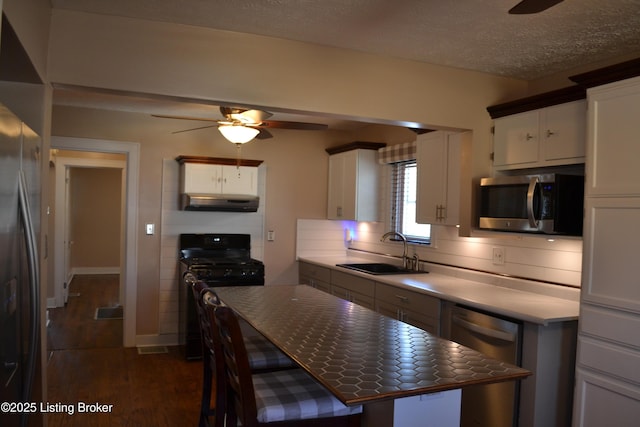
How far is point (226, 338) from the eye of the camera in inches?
78.0

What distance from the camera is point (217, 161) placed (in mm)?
4930

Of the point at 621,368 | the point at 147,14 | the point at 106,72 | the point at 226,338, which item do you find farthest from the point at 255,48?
the point at 621,368

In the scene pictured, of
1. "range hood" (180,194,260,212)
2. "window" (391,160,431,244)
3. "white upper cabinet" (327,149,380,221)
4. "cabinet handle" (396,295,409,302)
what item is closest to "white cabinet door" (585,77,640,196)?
"cabinet handle" (396,295,409,302)

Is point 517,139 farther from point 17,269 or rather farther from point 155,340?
point 155,340

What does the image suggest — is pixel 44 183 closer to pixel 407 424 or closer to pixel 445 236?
pixel 407 424

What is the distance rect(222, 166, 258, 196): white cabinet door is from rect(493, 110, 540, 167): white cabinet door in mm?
2497

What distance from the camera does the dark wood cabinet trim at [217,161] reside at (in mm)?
4812

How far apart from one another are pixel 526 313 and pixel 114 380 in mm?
3124

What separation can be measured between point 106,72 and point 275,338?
1660 mm

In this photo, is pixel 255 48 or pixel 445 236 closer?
pixel 255 48

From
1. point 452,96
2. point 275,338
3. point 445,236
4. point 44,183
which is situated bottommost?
point 275,338

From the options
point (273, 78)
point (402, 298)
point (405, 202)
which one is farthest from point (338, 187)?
point (273, 78)

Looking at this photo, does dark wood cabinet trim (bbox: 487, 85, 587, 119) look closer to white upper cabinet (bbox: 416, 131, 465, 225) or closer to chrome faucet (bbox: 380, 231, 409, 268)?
white upper cabinet (bbox: 416, 131, 465, 225)

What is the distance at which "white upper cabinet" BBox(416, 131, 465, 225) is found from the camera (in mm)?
3648
